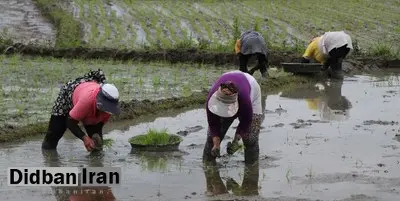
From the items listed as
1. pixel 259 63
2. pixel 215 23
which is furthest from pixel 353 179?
pixel 215 23

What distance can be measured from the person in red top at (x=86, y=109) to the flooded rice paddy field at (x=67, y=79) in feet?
5.11

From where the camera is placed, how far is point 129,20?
66.4 feet

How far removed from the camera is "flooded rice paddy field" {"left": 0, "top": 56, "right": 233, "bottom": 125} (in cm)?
1005

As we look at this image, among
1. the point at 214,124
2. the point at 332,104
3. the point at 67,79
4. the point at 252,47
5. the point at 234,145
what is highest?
the point at 214,124

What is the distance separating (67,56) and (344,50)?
5994mm

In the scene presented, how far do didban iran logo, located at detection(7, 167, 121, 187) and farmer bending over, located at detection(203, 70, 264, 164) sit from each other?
1.02 m

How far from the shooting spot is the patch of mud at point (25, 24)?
57.0 feet

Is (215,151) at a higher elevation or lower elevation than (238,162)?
higher

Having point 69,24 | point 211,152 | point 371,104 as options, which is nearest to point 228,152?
point 211,152

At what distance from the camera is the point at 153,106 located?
34.0 feet

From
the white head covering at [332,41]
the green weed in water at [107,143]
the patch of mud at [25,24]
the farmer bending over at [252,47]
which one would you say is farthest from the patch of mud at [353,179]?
the patch of mud at [25,24]

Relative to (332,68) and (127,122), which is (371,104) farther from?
(127,122)

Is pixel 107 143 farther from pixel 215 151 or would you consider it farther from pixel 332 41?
pixel 332 41

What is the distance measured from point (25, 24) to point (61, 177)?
1401 cm
